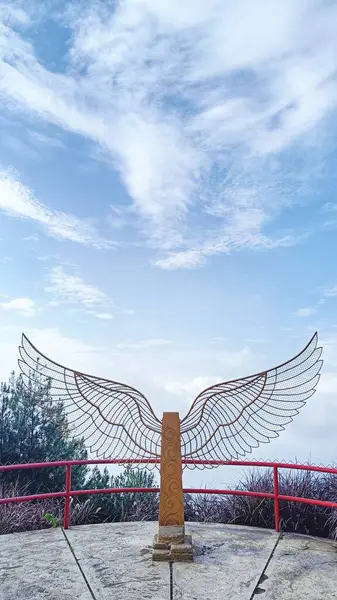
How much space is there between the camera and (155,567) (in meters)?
4.66

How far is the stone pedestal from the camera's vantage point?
4.85m

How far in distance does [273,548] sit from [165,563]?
4.21 ft

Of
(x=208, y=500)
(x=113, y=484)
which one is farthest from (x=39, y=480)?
(x=208, y=500)

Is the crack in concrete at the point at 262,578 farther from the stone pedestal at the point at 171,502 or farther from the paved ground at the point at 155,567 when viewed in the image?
the stone pedestal at the point at 171,502

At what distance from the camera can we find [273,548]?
5324mm

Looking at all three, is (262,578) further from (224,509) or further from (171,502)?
(224,509)

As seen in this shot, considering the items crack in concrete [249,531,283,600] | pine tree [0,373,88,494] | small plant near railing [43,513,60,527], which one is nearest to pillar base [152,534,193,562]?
crack in concrete [249,531,283,600]

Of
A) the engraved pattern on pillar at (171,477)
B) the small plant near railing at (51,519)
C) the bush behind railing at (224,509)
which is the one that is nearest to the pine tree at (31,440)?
the bush behind railing at (224,509)

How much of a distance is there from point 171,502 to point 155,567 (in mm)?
623

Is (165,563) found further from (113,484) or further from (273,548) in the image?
(113,484)

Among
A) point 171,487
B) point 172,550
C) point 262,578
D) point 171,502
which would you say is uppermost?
point 171,487

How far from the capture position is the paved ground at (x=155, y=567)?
13.7 feet

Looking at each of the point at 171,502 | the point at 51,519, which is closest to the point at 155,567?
the point at 171,502

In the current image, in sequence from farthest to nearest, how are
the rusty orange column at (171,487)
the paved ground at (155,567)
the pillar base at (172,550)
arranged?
the rusty orange column at (171,487) < the pillar base at (172,550) < the paved ground at (155,567)
